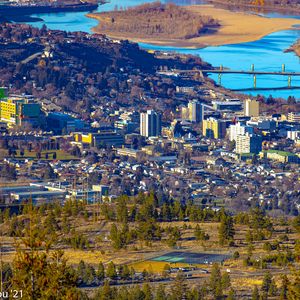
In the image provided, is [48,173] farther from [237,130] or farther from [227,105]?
[227,105]

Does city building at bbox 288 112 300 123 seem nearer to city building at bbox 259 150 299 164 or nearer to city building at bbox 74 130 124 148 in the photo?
city building at bbox 259 150 299 164

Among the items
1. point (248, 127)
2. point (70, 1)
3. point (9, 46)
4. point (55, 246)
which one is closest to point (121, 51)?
point (9, 46)

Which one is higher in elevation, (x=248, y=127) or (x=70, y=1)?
(x=70, y=1)

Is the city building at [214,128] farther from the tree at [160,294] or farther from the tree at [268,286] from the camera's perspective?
the tree at [160,294]

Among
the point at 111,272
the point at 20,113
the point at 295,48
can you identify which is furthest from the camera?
the point at 295,48

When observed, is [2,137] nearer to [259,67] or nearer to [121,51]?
[121,51]

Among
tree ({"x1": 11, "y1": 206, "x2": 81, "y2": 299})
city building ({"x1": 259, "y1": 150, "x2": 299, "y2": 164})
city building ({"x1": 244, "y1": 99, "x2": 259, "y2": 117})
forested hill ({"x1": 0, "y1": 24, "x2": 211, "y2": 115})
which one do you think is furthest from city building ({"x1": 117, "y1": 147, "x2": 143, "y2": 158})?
tree ({"x1": 11, "y1": 206, "x2": 81, "y2": 299})

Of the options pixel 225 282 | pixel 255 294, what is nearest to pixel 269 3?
pixel 225 282
